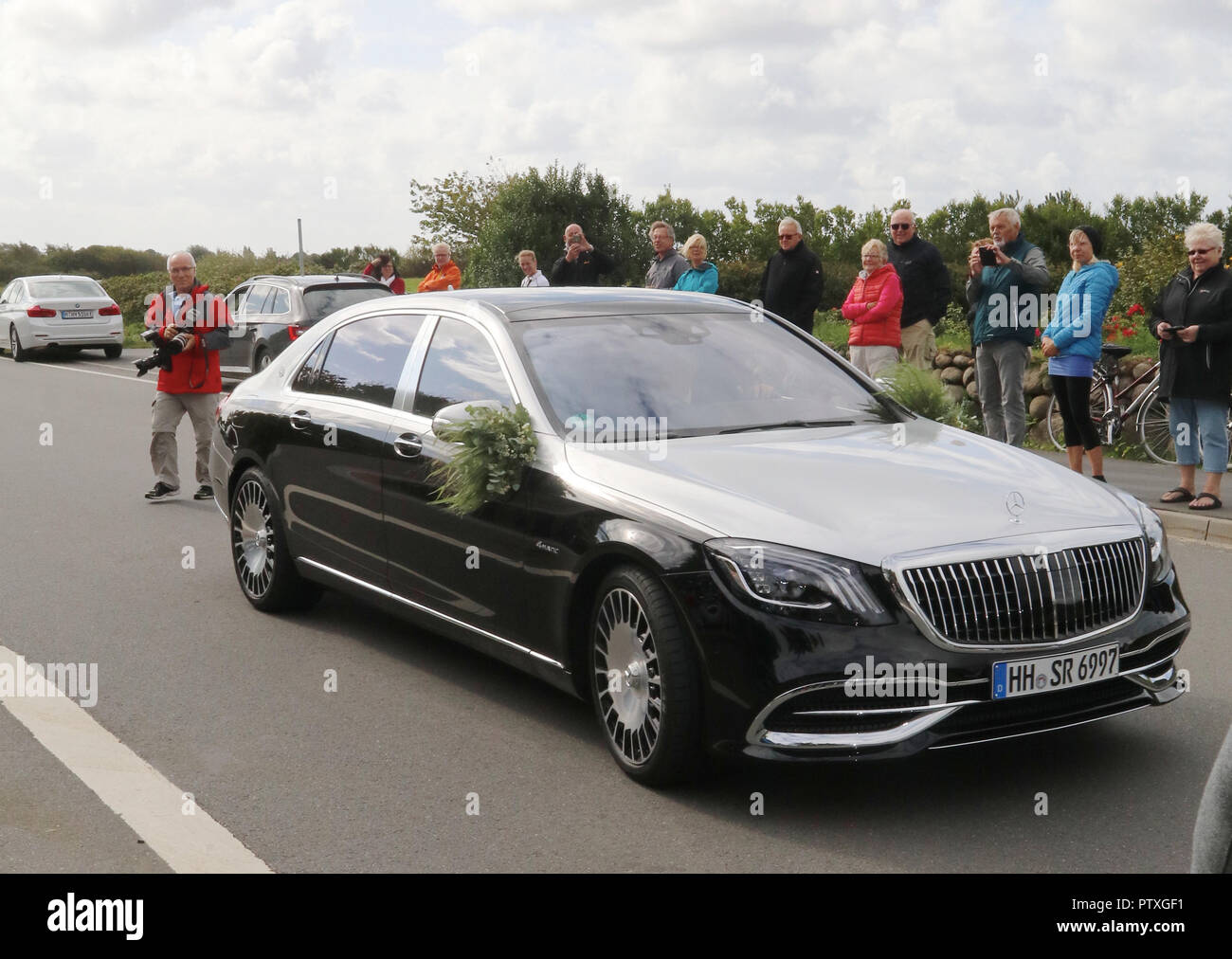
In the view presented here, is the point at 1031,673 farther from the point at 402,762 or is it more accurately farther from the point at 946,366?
the point at 946,366

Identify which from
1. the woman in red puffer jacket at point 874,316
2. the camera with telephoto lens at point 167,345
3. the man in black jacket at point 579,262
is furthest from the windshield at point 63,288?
the woman in red puffer jacket at point 874,316

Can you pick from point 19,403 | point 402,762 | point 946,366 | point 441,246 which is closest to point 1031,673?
point 402,762

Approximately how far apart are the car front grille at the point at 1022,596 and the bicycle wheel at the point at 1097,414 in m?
8.87

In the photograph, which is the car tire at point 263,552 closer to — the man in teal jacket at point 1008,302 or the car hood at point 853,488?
the car hood at point 853,488

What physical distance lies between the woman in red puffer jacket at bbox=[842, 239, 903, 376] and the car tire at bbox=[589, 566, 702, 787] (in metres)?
7.36

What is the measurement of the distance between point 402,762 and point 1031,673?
2.17m

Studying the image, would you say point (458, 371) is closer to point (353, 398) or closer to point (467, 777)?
point (353, 398)

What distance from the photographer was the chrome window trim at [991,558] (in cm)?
448

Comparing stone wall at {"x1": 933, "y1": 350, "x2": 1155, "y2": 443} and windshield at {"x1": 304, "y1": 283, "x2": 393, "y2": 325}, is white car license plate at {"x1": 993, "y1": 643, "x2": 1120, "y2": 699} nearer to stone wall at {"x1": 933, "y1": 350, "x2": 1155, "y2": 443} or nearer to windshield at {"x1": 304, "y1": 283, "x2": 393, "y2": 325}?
stone wall at {"x1": 933, "y1": 350, "x2": 1155, "y2": 443}

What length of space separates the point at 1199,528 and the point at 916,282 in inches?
145

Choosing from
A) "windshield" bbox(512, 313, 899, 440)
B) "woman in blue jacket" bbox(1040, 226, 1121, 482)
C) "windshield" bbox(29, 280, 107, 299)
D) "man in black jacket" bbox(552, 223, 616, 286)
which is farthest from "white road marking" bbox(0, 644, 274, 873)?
"windshield" bbox(29, 280, 107, 299)

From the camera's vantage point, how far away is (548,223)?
33.6 meters
